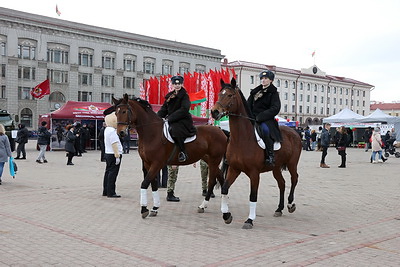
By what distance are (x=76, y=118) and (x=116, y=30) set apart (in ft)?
134

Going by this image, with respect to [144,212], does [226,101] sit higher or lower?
higher

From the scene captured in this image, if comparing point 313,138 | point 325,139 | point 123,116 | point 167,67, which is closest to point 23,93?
point 167,67

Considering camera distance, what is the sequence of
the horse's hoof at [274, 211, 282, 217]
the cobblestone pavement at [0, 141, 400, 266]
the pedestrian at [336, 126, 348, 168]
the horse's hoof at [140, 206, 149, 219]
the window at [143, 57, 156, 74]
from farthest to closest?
the window at [143, 57, 156, 74] < the pedestrian at [336, 126, 348, 168] < the horse's hoof at [274, 211, 282, 217] < the horse's hoof at [140, 206, 149, 219] < the cobblestone pavement at [0, 141, 400, 266]

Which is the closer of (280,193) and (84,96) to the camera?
(280,193)

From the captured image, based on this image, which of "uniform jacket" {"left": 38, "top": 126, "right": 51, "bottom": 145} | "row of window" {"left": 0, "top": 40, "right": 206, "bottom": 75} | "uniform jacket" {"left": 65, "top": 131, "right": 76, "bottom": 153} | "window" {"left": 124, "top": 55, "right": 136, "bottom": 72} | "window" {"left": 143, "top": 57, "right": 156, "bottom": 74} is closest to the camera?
"uniform jacket" {"left": 65, "top": 131, "right": 76, "bottom": 153}

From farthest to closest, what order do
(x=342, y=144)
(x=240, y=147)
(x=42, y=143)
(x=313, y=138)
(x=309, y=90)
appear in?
(x=309, y=90)
(x=313, y=138)
(x=42, y=143)
(x=342, y=144)
(x=240, y=147)

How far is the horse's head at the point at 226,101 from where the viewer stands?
Answer: 6.91m

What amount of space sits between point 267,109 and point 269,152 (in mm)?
858

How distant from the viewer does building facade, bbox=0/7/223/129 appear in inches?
2213

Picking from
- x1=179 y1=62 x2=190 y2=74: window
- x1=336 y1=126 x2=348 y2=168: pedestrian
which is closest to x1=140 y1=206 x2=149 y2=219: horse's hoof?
x1=336 y1=126 x2=348 y2=168: pedestrian

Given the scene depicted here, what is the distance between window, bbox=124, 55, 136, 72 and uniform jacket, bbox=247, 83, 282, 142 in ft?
206

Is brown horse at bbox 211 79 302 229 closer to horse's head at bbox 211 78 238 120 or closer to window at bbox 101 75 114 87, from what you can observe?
horse's head at bbox 211 78 238 120

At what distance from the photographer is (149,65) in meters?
71.2

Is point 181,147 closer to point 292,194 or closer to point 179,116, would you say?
point 179,116
